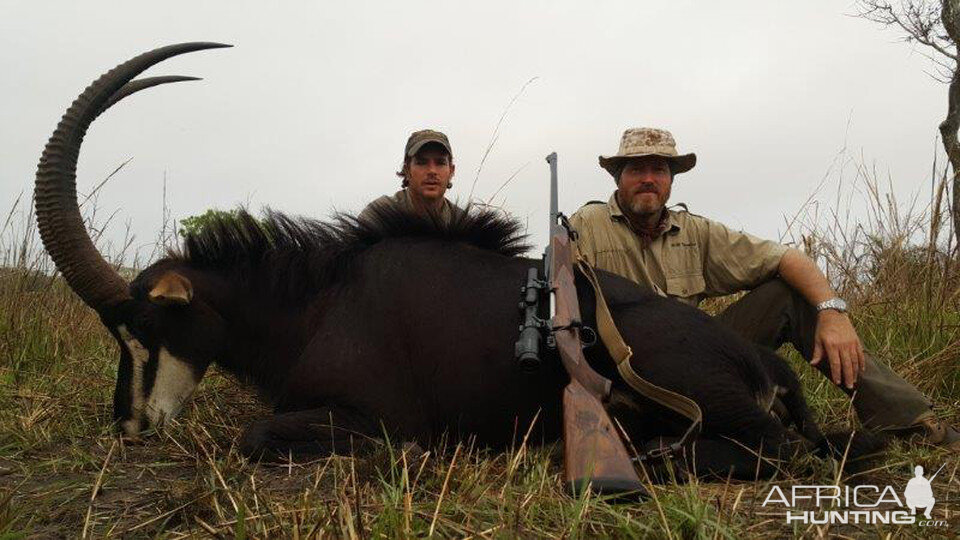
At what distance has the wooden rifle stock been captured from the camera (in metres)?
2.32

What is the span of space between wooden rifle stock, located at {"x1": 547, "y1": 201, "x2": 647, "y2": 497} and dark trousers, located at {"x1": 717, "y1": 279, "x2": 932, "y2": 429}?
1.29 m

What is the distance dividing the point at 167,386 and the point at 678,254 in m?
2.71

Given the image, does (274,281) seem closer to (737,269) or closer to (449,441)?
(449,441)

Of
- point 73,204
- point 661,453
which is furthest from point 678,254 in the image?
point 73,204

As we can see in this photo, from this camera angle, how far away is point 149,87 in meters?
4.10

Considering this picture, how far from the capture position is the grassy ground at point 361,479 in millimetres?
2115

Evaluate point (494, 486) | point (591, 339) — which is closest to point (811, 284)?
point (591, 339)

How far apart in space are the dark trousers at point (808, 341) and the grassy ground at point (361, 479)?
20cm

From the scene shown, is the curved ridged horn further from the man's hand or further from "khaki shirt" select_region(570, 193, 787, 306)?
the man's hand

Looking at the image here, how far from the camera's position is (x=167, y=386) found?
3531 millimetres

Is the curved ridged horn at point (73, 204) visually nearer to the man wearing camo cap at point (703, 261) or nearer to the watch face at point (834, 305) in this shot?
the man wearing camo cap at point (703, 261)

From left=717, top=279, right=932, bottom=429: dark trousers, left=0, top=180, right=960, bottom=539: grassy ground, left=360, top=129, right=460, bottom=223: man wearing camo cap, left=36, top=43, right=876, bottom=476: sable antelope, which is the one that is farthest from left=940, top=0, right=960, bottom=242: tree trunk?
left=360, top=129, right=460, bottom=223: man wearing camo cap

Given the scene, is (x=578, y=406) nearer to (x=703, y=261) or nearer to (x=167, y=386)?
(x=167, y=386)

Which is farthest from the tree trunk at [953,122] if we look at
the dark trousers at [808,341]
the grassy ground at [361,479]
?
the dark trousers at [808,341]
